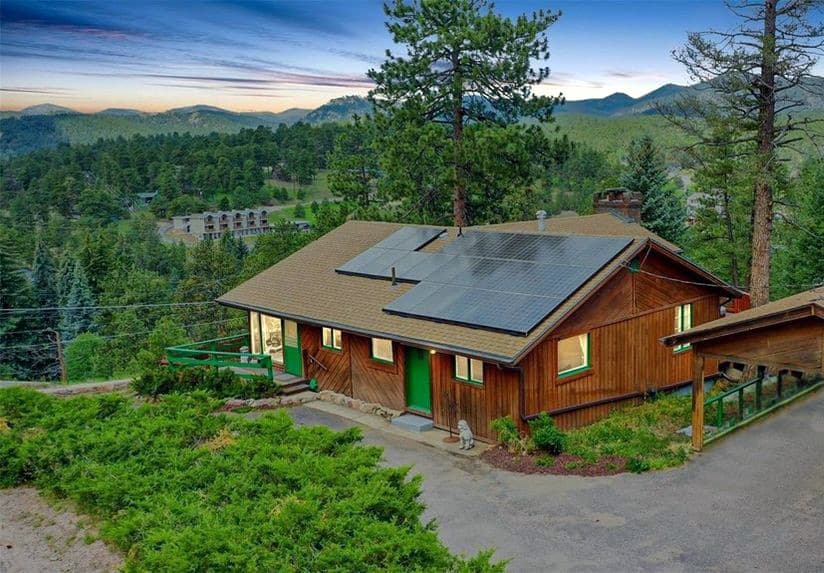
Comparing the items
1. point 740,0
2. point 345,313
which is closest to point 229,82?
point 345,313

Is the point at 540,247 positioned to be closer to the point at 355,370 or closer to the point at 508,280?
the point at 508,280

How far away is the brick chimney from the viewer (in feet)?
83.1

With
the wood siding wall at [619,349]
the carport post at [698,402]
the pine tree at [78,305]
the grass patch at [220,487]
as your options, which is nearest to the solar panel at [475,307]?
the wood siding wall at [619,349]

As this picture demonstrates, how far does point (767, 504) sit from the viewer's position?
10898 mm

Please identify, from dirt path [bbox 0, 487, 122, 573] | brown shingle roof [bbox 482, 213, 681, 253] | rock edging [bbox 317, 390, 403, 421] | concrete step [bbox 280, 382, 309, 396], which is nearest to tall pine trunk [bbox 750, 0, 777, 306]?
brown shingle roof [bbox 482, 213, 681, 253]

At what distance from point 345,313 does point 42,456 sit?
9057 mm

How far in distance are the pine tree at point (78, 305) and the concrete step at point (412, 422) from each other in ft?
150

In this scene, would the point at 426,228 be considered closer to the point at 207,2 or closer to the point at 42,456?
the point at 207,2

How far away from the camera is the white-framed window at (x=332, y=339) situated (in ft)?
60.2

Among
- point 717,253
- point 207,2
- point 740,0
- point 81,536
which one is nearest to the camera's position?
point 81,536

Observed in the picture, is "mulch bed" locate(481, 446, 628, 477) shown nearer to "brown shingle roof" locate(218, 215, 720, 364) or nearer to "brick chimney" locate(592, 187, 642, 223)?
"brown shingle roof" locate(218, 215, 720, 364)

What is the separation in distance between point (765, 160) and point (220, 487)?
660 inches

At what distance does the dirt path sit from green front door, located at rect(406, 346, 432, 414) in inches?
341

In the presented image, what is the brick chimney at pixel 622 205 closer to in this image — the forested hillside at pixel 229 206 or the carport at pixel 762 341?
the forested hillside at pixel 229 206
